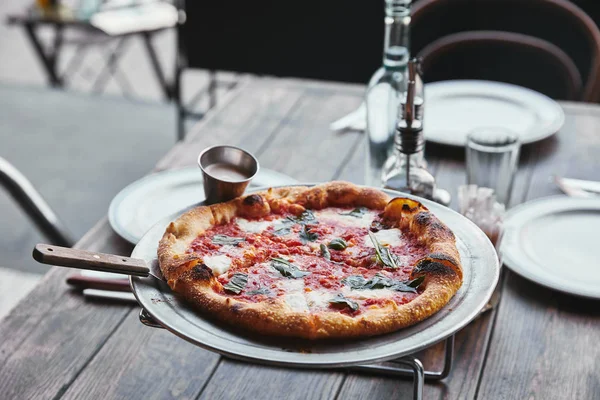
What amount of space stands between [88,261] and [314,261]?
0.27m

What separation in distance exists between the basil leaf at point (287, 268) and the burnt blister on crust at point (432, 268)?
0.42ft

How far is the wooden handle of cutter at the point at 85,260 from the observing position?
79 centimetres

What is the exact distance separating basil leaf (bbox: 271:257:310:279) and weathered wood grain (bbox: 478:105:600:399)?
0.30 meters

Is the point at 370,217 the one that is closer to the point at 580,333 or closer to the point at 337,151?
the point at 580,333

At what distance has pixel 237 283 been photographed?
2.96 feet

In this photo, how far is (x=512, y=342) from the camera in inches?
43.1

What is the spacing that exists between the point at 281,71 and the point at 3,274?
1.36m

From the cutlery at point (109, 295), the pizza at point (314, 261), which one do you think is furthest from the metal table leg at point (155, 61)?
the pizza at point (314, 261)

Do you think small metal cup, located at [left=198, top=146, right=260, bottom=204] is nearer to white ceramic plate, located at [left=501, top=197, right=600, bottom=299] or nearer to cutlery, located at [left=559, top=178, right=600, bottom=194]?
white ceramic plate, located at [left=501, top=197, right=600, bottom=299]

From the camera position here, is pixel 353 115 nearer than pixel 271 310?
No

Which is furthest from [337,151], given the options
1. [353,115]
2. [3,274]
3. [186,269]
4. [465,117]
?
[3,274]

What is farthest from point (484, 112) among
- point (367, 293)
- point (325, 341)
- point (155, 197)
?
point (325, 341)

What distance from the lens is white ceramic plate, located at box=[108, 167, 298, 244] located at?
4.30 ft

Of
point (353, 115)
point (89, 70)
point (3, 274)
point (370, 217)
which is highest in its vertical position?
point (370, 217)
